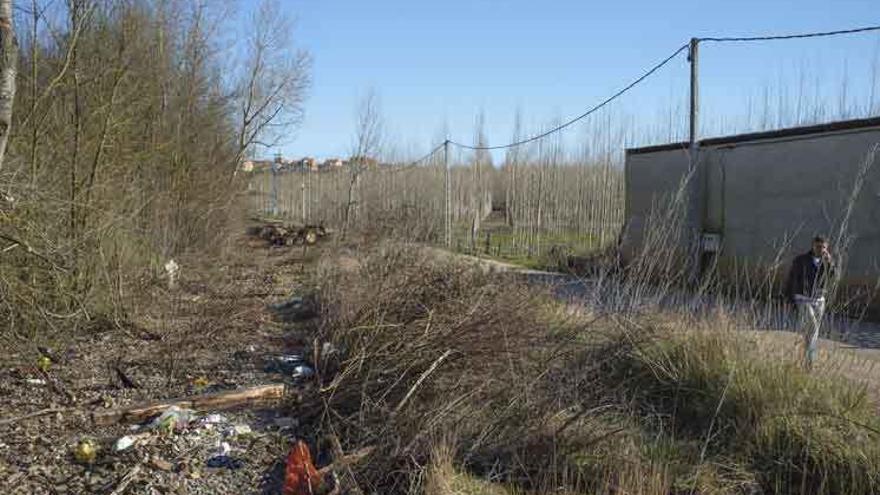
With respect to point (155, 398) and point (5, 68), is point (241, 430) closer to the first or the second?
point (155, 398)

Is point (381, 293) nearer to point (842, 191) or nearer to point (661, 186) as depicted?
point (842, 191)

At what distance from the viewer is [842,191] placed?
386 inches

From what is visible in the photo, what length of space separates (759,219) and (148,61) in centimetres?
959

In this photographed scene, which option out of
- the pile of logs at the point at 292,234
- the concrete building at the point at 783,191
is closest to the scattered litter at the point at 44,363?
the concrete building at the point at 783,191

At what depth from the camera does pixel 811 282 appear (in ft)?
22.5

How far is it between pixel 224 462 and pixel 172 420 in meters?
0.66

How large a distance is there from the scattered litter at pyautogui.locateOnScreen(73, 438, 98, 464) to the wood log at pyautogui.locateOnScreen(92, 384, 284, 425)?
0.54 metres

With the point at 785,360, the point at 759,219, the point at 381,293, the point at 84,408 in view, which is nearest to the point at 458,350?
the point at 381,293

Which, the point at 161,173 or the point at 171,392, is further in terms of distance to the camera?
the point at 161,173

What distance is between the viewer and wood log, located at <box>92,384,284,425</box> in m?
5.21

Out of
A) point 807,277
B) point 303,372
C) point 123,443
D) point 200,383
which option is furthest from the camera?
point 807,277

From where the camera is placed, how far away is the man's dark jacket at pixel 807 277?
6613 mm

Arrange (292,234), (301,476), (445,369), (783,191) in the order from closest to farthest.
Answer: (301,476)
(445,369)
(783,191)
(292,234)

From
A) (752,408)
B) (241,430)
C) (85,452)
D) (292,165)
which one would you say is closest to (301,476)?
(241,430)
